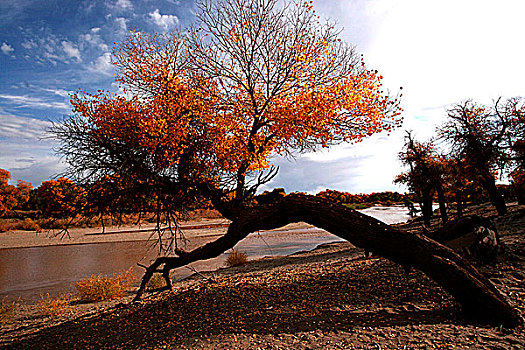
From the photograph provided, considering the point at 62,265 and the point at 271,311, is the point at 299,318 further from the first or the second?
the point at 62,265

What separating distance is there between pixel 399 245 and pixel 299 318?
1.86 m

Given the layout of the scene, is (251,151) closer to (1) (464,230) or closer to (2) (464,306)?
(1) (464,230)

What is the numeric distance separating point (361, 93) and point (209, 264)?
9.98m

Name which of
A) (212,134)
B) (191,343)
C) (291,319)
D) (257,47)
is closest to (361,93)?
(257,47)

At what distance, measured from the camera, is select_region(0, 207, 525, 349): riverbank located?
12.6 ft

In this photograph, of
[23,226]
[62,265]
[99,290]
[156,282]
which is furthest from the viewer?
[23,226]

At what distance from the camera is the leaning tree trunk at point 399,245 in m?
4.16

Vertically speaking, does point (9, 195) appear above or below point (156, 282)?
above

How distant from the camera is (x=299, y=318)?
15.0ft

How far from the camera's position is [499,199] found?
1614 cm

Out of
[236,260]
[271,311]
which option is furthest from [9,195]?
[271,311]

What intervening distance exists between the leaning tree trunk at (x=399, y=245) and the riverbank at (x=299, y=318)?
0.28m

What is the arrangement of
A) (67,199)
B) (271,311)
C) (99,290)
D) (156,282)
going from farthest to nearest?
1. (156,282)
2. (99,290)
3. (67,199)
4. (271,311)

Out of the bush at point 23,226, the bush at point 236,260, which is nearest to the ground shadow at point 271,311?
the bush at point 236,260
